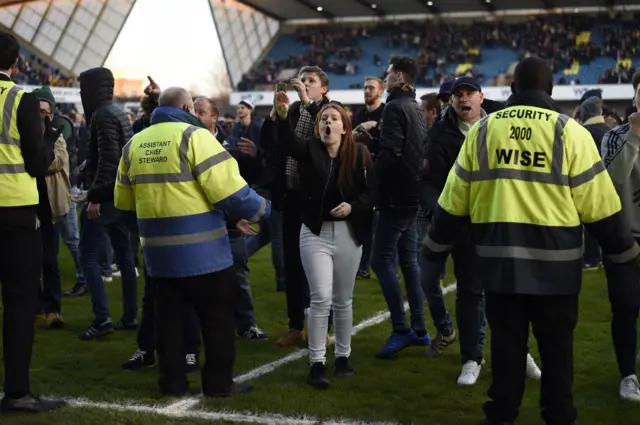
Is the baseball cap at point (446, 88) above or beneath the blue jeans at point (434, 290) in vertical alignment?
above

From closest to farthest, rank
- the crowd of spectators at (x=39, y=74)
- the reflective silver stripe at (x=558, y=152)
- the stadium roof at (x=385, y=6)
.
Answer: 1. the reflective silver stripe at (x=558, y=152)
2. the crowd of spectators at (x=39, y=74)
3. the stadium roof at (x=385, y=6)

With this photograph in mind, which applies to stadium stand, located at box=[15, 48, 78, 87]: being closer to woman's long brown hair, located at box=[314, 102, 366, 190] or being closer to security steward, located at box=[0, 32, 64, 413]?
woman's long brown hair, located at box=[314, 102, 366, 190]

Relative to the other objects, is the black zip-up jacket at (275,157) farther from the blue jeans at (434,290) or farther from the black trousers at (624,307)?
the black trousers at (624,307)

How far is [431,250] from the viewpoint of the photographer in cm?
421

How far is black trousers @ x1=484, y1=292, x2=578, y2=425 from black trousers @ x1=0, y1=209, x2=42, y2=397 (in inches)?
96.0

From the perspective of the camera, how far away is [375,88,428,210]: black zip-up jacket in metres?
5.79

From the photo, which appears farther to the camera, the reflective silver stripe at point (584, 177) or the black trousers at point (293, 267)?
the black trousers at point (293, 267)

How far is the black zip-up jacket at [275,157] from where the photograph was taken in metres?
5.82

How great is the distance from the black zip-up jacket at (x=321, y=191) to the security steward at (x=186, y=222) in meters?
0.53

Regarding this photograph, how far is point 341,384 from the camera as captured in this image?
510cm

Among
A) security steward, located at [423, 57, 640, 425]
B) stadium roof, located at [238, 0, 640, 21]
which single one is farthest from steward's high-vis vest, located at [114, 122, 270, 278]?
stadium roof, located at [238, 0, 640, 21]

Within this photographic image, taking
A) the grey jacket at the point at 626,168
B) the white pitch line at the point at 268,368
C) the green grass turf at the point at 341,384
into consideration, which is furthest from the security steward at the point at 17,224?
the grey jacket at the point at 626,168

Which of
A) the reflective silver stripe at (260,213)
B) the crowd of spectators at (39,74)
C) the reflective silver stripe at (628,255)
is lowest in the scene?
the reflective silver stripe at (628,255)

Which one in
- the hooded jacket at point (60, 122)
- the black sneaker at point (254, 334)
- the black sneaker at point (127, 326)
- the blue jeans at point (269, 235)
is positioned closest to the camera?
the black sneaker at point (254, 334)
